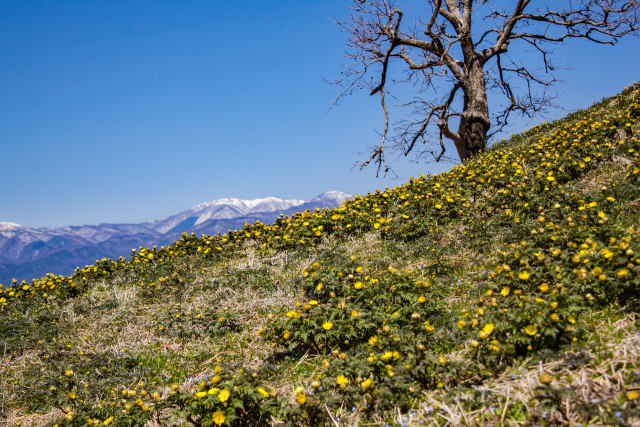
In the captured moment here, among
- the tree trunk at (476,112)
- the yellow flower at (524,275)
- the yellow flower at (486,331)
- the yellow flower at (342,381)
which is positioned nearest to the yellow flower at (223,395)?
the yellow flower at (342,381)

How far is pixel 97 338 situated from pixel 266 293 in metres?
2.99

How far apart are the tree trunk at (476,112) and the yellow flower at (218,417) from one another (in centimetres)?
1498

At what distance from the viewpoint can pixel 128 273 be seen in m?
9.02

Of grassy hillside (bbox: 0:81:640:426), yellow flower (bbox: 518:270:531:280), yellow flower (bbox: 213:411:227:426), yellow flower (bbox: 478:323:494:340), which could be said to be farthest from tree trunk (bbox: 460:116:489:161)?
yellow flower (bbox: 213:411:227:426)

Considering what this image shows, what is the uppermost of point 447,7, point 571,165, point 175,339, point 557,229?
point 447,7

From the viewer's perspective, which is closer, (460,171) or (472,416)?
(472,416)

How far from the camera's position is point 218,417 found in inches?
110

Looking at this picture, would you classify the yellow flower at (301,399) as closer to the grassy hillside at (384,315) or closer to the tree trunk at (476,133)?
the grassy hillside at (384,315)

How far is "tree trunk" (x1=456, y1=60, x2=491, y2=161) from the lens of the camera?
15.1 metres

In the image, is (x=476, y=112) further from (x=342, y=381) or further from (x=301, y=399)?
(x=301, y=399)

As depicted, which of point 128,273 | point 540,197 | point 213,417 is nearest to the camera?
point 213,417

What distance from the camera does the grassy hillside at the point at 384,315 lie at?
9.26ft

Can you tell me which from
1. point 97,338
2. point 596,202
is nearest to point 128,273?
point 97,338

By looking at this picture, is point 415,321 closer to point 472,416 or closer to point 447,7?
point 472,416
